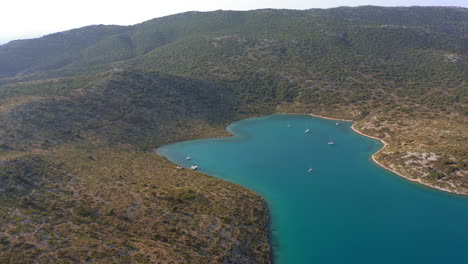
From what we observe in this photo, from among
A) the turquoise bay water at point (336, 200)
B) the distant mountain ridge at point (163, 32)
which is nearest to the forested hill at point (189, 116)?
the distant mountain ridge at point (163, 32)

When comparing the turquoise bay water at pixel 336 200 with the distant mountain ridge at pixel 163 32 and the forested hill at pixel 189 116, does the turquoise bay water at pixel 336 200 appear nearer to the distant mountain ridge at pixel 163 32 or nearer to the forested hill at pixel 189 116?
the forested hill at pixel 189 116

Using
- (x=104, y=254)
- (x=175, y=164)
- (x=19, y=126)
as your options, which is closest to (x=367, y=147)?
(x=175, y=164)

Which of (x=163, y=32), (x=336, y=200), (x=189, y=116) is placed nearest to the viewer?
(x=336, y=200)

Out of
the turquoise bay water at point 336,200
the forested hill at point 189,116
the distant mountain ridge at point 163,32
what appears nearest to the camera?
the forested hill at point 189,116

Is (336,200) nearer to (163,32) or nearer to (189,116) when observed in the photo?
(189,116)

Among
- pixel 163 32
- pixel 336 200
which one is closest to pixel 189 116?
pixel 336 200

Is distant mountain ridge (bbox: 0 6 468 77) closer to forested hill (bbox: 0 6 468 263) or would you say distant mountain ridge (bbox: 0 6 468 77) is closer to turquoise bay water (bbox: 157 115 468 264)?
forested hill (bbox: 0 6 468 263)

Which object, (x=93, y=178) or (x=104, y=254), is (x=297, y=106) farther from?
(x=104, y=254)
